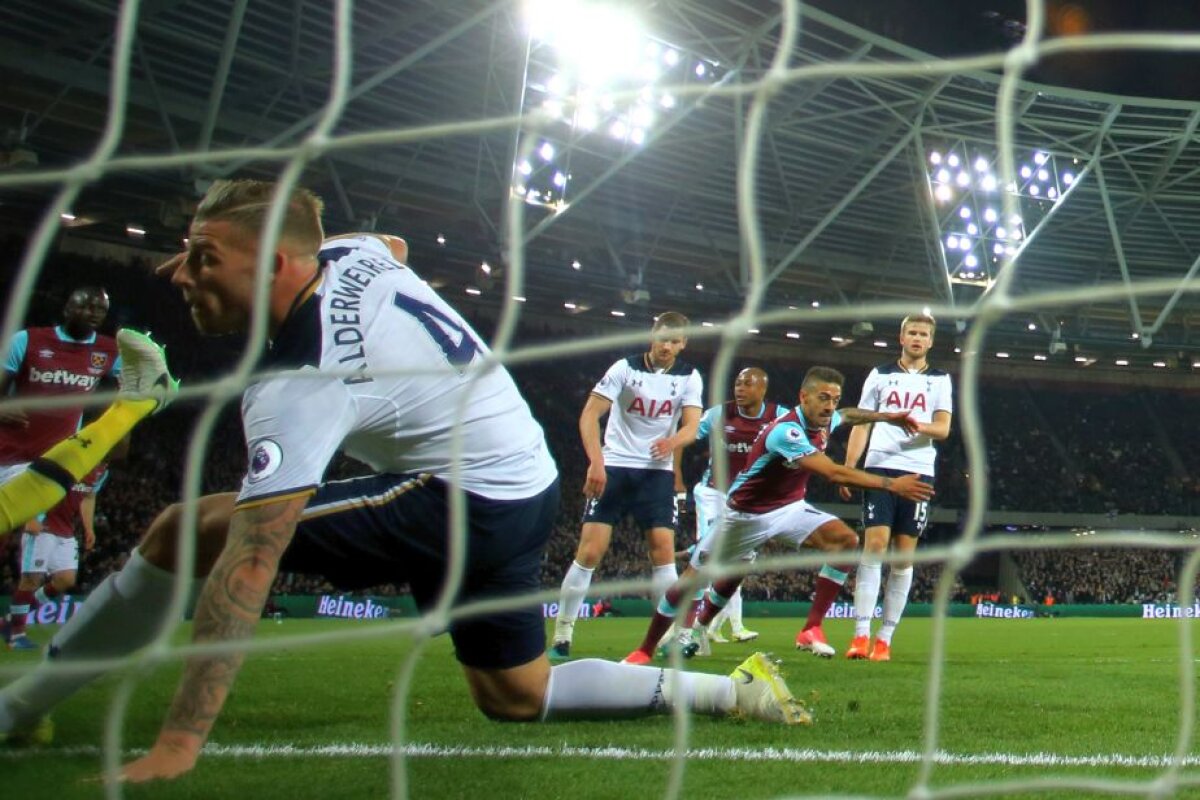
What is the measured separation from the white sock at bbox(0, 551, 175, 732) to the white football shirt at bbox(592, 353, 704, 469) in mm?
4276

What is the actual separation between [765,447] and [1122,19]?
18.1 m

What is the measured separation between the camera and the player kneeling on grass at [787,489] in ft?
19.8

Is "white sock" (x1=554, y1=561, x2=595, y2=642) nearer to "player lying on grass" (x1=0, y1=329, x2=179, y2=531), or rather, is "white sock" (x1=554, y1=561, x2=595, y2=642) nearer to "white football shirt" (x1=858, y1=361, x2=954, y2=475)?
"white football shirt" (x1=858, y1=361, x2=954, y2=475)

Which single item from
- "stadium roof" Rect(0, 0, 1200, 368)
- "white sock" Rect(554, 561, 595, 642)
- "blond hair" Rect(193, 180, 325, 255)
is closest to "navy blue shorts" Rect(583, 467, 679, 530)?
"white sock" Rect(554, 561, 595, 642)

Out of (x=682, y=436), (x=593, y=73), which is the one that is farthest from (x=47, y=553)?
(x=593, y=73)

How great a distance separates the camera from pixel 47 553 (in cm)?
739

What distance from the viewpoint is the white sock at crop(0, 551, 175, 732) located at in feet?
9.95

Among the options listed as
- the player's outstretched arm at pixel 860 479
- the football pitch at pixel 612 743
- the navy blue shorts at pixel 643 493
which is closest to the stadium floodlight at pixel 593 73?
the navy blue shorts at pixel 643 493

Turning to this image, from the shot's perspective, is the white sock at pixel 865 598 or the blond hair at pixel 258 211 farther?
the white sock at pixel 865 598

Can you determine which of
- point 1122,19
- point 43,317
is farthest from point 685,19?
point 43,317

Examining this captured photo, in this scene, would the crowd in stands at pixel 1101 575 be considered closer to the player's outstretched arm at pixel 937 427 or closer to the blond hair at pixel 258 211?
the player's outstretched arm at pixel 937 427

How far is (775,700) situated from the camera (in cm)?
390

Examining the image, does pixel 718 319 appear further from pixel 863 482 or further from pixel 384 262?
pixel 384 262

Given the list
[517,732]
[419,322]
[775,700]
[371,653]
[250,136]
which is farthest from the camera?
[250,136]
